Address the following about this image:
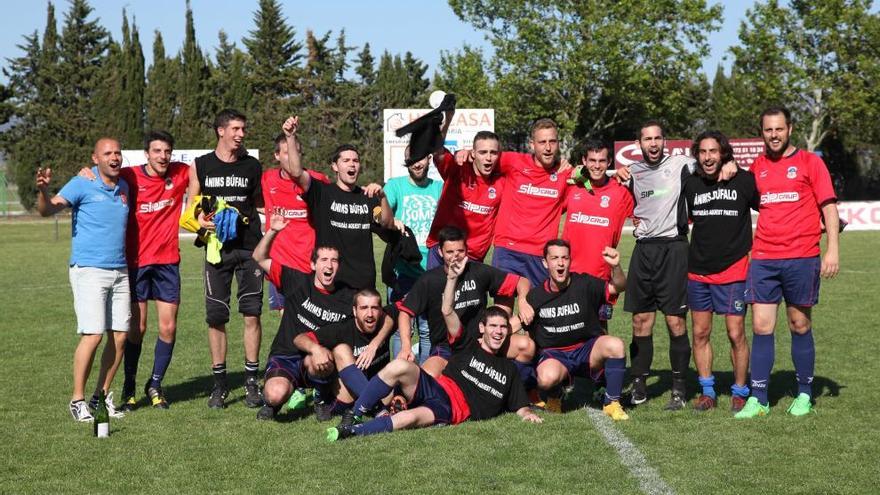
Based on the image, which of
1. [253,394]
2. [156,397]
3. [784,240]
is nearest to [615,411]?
[784,240]

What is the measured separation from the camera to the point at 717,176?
7.73m

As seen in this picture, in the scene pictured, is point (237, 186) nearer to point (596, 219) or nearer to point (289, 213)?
Result: point (289, 213)

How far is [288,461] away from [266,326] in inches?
273

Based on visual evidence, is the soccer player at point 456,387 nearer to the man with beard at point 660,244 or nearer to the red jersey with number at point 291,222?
the man with beard at point 660,244

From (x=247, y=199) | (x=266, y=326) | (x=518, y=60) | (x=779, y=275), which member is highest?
(x=518, y=60)

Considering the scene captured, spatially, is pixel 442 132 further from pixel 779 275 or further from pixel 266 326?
pixel 266 326

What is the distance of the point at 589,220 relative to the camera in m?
8.14

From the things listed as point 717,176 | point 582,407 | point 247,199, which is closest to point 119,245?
point 247,199

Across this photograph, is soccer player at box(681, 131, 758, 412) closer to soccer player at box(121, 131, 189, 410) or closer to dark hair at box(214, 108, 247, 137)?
dark hair at box(214, 108, 247, 137)

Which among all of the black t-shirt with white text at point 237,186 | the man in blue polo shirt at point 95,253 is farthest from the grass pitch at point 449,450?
the black t-shirt with white text at point 237,186

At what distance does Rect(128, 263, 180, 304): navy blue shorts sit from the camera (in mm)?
8164

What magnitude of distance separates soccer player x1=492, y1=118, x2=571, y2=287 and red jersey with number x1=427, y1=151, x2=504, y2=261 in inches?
5.4

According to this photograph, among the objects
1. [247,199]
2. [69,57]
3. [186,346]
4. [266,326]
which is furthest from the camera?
[69,57]

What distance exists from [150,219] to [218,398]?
4.95 feet
